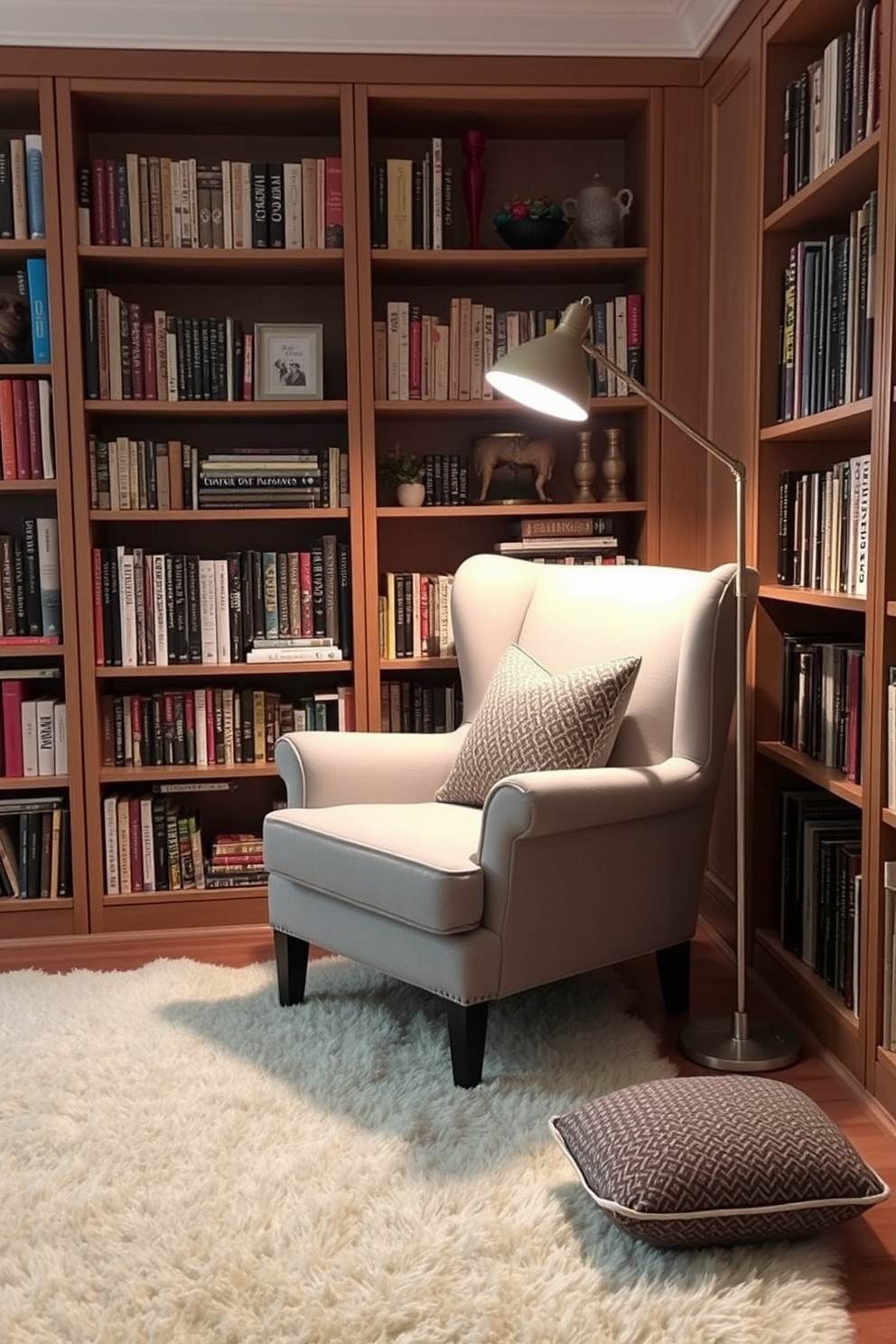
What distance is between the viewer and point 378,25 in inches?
122

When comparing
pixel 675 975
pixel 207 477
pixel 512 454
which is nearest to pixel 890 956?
pixel 675 975

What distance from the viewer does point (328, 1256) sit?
1.79 meters

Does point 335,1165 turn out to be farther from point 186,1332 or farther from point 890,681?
point 890,681

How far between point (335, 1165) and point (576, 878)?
70 cm

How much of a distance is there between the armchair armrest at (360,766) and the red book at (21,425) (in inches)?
41.0

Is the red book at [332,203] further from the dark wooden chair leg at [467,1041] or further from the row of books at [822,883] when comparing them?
the dark wooden chair leg at [467,1041]

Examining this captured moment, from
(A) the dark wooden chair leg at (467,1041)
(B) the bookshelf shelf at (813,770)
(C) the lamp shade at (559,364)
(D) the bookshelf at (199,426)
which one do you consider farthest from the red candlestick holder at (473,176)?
(A) the dark wooden chair leg at (467,1041)

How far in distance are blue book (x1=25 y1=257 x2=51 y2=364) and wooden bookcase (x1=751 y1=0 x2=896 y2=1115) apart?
1.76 meters

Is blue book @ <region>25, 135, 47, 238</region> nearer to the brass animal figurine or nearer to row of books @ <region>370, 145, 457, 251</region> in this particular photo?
row of books @ <region>370, 145, 457, 251</region>

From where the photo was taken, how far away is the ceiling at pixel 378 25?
303 cm

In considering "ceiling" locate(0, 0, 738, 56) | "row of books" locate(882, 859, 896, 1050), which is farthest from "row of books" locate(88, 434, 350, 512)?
"row of books" locate(882, 859, 896, 1050)

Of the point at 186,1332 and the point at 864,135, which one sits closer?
the point at 186,1332

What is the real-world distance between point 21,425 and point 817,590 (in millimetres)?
2015

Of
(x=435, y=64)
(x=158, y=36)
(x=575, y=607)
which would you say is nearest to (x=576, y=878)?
(x=575, y=607)
